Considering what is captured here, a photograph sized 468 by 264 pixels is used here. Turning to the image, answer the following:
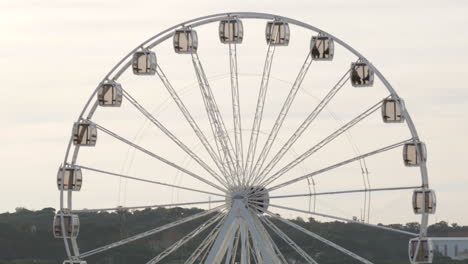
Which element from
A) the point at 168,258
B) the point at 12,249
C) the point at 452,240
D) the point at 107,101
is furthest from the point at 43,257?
the point at 107,101

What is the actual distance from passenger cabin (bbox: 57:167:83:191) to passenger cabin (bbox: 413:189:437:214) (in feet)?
47.2

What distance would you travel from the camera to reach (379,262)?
12638 centimetres

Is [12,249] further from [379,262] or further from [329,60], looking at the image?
[329,60]

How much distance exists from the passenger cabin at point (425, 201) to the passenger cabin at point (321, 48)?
716 cm

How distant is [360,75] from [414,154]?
400 cm

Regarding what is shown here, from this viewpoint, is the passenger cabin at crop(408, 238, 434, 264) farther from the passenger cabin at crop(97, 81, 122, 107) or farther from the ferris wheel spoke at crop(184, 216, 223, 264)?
the passenger cabin at crop(97, 81, 122, 107)

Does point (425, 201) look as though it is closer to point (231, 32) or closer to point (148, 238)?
point (231, 32)

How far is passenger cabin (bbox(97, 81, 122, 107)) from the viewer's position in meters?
77.4

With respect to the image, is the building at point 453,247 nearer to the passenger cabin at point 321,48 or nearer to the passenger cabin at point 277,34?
the passenger cabin at point 277,34

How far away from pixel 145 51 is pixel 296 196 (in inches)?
381

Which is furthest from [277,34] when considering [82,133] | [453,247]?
[453,247]

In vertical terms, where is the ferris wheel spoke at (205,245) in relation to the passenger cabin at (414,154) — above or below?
below

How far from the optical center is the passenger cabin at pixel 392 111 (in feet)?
247

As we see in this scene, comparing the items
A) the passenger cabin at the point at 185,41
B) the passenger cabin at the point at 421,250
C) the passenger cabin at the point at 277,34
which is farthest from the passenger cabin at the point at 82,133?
the passenger cabin at the point at 421,250
